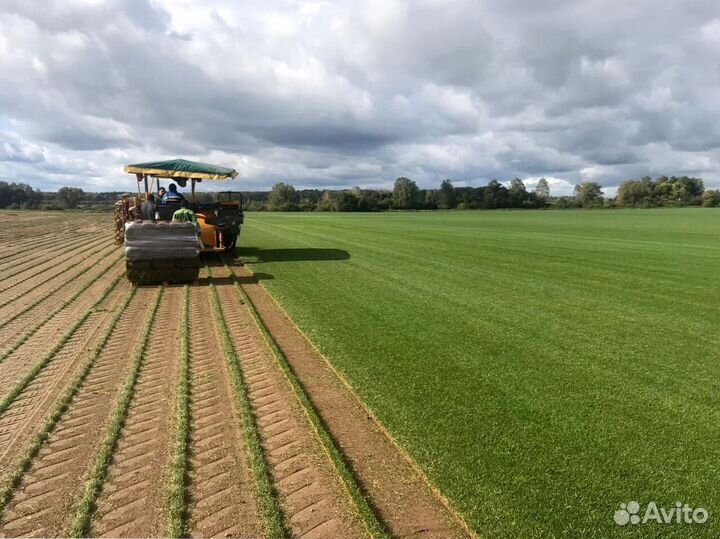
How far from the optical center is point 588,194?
12512cm

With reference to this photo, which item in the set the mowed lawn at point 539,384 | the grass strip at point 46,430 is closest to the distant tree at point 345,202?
the mowed lawn at point 539,384

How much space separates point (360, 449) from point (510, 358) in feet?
9.42

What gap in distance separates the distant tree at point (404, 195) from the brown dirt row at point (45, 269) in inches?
3786

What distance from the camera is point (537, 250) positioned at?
19.7m

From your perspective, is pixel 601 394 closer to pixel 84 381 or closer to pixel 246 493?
pixel 246 493

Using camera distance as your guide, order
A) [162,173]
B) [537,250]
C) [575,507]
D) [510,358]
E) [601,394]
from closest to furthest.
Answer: [575,507], [601,394], [510,358], [162,173], [537,250]

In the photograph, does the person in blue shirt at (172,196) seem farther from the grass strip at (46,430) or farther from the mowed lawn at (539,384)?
the grass strip at (46,430)

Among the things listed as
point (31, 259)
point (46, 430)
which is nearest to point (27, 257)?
point (31, 259)

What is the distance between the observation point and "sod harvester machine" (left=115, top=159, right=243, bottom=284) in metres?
11.3

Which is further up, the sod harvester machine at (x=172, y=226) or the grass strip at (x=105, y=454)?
the sod harvester machine at (x=172, y=226)

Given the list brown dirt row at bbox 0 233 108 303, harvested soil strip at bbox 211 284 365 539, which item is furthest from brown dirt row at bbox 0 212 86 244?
harvested soil strip at bbox 211 284 365 539

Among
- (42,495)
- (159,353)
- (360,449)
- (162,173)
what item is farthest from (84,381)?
(162,173)

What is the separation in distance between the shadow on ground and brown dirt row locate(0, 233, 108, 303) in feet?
18.3

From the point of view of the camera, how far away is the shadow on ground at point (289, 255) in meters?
16.4
